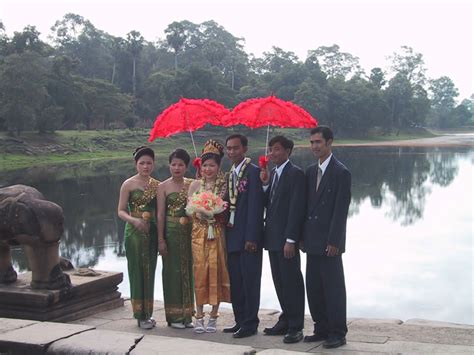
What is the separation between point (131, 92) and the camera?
55750 mm

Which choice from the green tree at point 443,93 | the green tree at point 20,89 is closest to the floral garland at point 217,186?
the green tree at point 20,89

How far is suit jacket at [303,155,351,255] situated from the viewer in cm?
473

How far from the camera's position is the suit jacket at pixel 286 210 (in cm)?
493

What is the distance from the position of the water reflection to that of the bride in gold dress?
3367mm

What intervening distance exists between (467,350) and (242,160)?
7.15 ft

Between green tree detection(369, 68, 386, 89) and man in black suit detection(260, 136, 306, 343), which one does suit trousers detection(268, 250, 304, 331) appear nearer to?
man in black suit detection(260, 136, 306, 343)

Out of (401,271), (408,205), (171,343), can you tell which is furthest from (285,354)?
(408,205)

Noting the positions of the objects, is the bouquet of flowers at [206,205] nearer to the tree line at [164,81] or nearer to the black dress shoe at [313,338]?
the black dress shoe at [313,338]

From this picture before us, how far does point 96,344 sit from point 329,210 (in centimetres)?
192

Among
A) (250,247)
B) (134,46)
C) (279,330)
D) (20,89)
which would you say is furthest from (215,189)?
(134,46)

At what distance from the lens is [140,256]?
217 inches

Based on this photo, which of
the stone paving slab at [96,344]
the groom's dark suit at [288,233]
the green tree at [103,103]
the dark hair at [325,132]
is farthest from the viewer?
the green tree at [103,103]

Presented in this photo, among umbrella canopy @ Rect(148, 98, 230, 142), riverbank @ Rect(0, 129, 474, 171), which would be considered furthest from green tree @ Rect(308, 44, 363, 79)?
umbrella canopy @ Rect(148, 98, 230, 142)

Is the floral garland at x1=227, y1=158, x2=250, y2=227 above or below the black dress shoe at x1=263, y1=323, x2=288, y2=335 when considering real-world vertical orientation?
above
